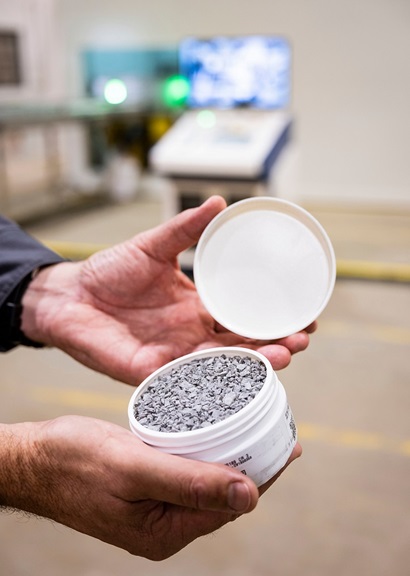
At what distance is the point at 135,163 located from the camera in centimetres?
736

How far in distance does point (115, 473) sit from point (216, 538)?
4.11 ft

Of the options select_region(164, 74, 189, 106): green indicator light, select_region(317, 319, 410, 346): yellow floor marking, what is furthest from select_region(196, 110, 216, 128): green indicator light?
select_region(164, 74, 189, 106): green indicator light

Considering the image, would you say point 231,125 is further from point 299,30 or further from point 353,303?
point 299,30

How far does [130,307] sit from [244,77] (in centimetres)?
397

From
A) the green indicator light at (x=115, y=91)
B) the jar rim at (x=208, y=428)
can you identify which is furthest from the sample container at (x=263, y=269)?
the green indicator light at (x=115, y=91)

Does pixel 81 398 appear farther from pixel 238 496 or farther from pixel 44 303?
pixel 238 496

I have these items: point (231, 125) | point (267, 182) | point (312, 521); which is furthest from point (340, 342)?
point (231, 125)

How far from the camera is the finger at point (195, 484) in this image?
93cm

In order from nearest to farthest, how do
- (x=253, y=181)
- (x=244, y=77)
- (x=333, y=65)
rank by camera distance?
1. (x=253, y=181)
2. (x=244, y=77)
3. (x=333, y=65)

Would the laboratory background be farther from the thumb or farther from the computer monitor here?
the thumb

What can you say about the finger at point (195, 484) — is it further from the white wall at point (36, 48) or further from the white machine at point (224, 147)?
the white wall at point (36, 48)


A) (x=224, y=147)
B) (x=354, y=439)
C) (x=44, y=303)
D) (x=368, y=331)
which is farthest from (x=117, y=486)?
(x=224, y=147)

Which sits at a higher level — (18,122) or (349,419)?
(18,122)

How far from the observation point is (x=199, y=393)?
3.86 ft
